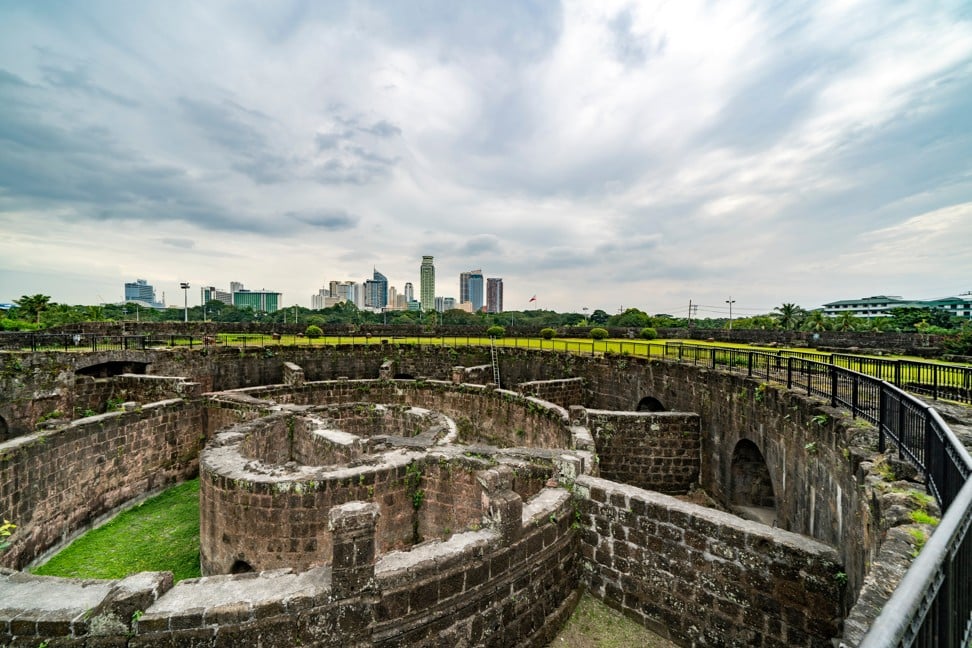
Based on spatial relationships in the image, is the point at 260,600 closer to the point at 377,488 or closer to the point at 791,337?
the point at 377,488

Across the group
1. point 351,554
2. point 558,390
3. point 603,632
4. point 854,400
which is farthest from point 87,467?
point 854,400

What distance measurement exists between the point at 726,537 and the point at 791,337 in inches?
1135

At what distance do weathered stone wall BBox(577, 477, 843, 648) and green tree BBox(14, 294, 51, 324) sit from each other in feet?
182

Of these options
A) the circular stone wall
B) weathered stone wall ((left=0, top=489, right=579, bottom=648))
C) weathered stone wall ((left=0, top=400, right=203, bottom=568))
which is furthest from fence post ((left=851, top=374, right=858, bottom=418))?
weathered stone wall ((left=0, top=400, right=203, bottom=568))

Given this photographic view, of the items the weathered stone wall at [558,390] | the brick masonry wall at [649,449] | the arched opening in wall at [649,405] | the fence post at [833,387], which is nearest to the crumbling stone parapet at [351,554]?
the fence post at [833,387]

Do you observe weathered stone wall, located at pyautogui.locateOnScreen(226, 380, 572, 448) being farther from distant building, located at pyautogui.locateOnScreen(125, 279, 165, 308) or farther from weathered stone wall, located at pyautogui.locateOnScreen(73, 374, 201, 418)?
distant building, located at pyautogui.locateOnScreen(125, 279, 165, 308)

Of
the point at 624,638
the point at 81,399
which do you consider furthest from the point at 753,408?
the point at 81,399

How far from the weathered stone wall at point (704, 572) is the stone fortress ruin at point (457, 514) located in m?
0.02

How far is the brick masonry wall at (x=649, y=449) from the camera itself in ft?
42.7

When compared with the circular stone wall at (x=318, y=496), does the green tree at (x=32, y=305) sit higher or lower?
higher

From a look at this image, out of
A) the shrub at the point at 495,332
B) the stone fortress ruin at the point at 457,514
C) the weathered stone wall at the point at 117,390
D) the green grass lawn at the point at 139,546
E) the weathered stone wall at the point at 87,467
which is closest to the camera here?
the stone fortress ruin at the point at 457,514

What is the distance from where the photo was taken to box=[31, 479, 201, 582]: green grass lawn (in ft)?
29.8

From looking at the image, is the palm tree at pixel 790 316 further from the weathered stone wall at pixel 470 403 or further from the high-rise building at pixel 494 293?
the high-rise building at pixel 494 293

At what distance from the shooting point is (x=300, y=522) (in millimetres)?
7574
